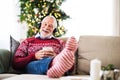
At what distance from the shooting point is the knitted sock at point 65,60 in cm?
199

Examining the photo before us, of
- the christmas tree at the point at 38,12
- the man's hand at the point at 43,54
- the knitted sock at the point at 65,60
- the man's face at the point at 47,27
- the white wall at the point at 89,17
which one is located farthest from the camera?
the white wall at the point at 89,17

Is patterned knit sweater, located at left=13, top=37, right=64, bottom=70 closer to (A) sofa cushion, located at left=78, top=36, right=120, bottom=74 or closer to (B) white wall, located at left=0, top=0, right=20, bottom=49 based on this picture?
(A) sofa cushion, located at left=78, top=36, right=120, bottom=74

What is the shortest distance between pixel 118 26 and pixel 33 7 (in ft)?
3.77

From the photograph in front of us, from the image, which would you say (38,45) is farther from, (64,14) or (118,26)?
(118,26)

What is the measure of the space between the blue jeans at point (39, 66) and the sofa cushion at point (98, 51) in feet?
1.28

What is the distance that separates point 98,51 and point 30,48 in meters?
0.68

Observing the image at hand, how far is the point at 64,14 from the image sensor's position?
3248 mm

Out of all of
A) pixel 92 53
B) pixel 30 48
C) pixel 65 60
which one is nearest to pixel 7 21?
pixel 30 48

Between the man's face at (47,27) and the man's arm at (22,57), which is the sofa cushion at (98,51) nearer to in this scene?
the man's face at (47,27)

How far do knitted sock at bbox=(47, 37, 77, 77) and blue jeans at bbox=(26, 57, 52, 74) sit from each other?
172 millimetres

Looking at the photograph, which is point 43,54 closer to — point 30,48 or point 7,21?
point 30,48

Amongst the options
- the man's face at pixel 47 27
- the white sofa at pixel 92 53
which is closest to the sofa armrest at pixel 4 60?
the white sofa at pixel 92 53

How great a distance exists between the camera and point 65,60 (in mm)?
2014

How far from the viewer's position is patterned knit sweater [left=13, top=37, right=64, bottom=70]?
7.95ft
